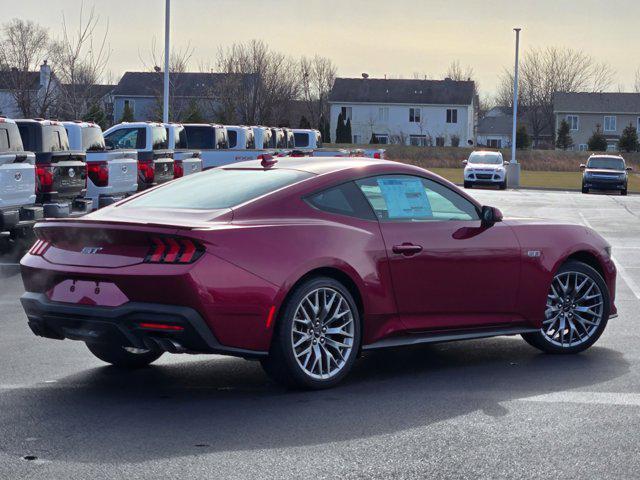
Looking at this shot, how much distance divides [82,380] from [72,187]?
11942mm

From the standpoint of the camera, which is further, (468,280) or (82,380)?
→ (468,280)

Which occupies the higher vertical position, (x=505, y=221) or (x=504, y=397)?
(x=505, y=221)

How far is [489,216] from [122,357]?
8.73 ft

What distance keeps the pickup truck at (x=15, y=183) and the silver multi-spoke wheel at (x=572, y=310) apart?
30.7ft

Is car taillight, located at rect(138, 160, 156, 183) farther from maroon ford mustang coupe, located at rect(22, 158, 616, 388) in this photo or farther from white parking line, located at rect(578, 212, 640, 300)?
maroon ford mustang coupe, located at rect(22, 158, 616, 388)

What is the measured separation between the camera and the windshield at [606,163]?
162 feet

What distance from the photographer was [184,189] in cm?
794

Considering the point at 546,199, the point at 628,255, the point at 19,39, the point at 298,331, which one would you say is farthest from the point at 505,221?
the point at 19,39

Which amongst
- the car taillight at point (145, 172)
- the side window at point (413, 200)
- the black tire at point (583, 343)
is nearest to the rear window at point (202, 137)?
the car taillight at point (145, 172)

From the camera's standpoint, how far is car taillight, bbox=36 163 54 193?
18312 millimetres

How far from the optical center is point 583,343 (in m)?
8.86

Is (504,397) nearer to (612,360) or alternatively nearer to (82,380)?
(612,360)

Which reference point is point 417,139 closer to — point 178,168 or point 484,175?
point 484,175

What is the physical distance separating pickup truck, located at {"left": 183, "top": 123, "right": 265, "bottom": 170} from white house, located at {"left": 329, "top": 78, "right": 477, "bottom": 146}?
72098 millimetres
